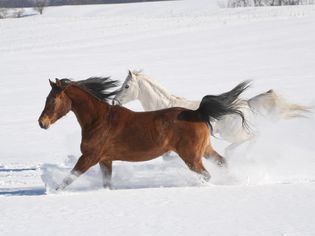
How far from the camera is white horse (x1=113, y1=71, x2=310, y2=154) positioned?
7.86 m

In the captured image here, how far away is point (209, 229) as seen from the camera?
13.4 ft

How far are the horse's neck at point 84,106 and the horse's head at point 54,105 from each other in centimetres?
8

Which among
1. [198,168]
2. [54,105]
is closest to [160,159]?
[198,168]

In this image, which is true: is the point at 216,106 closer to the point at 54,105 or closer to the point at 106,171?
the point at 106,171

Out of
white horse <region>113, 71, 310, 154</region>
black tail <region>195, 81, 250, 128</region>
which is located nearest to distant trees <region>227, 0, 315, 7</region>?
white horse <region>113, 71, 310, 154</region>

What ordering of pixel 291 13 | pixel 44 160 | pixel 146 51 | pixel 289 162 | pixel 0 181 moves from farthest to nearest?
pixel 291 13 < pixel 146 51 < pixel 44 160 < pixel 289 162 < pixel 0 181

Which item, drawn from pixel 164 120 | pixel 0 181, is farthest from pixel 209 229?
pixel 0 181

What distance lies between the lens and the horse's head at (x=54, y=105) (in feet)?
19.6

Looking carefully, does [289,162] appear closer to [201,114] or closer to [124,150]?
[201,114]

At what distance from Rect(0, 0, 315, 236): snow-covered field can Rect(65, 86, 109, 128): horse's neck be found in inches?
28.8

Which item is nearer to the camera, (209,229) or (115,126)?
(209,229)

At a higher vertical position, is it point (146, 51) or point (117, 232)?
point (117, 232)

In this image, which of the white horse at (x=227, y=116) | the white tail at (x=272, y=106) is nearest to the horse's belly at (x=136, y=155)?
the white horse at (x=227, y=116)

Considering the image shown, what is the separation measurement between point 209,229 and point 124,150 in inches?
86.1
